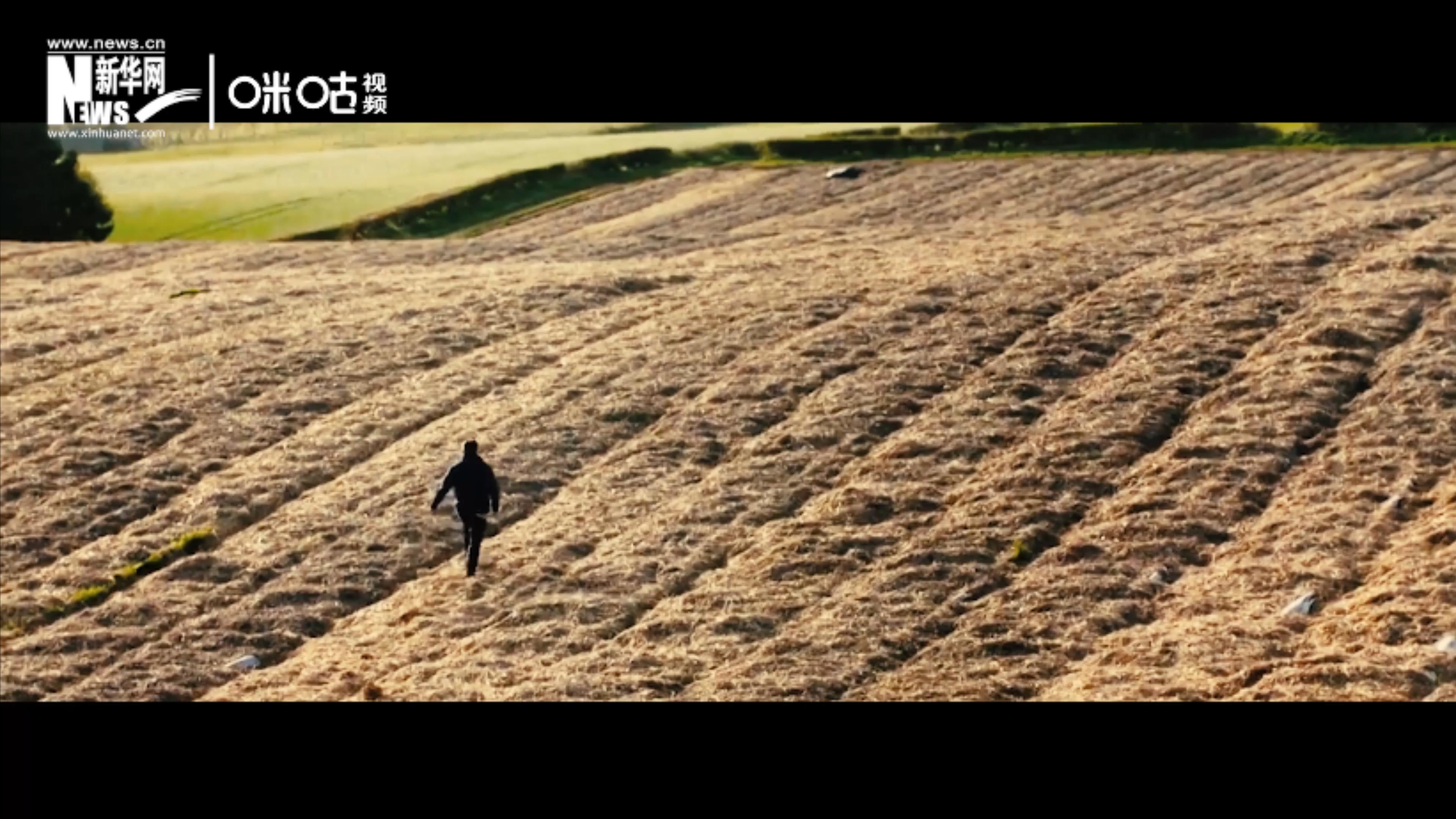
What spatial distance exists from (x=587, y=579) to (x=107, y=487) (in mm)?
7158

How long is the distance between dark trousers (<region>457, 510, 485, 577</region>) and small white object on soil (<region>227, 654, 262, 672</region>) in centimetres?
252

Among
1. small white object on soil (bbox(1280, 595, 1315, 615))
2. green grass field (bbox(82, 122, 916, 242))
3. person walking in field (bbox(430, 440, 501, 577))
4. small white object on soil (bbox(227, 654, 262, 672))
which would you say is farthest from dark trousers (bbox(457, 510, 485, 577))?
green grass field (bbox(82, 122, 916, 242))

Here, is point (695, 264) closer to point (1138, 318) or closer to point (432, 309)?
point (432, 309)

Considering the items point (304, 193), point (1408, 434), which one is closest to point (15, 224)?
point (304, 193)

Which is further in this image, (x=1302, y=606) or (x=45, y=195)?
(x=45, y=195)

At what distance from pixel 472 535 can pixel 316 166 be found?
1463 inches

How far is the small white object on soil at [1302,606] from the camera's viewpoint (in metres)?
17.8

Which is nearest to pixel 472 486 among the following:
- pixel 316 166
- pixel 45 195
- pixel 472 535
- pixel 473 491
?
pixel 473 491

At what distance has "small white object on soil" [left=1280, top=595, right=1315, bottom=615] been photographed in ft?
58.4

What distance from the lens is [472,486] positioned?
768 inches

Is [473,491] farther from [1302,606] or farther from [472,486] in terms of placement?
[1302,606]

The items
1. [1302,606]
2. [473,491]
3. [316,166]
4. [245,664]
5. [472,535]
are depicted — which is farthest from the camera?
[316,166]

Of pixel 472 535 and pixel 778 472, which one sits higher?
pixel 778 472

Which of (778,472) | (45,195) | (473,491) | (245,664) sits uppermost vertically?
(473,491)
